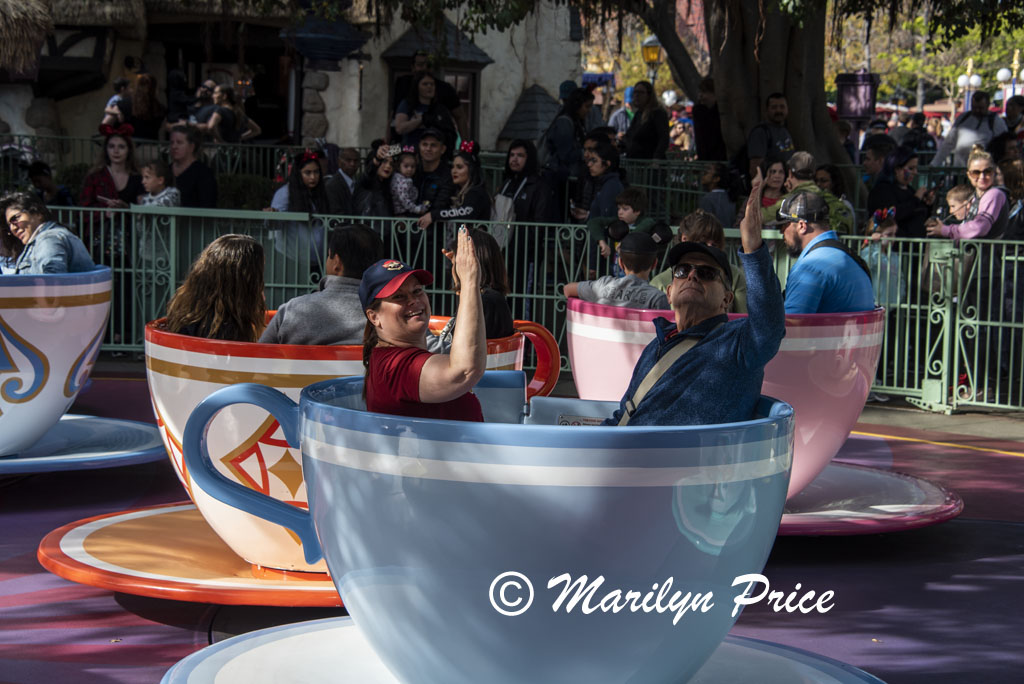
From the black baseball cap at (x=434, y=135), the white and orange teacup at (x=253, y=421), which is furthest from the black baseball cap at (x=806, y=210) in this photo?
the black baseball cap at (x=434, y=135)

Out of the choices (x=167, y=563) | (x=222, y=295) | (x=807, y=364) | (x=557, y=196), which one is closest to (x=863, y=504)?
(x=807, y=364)

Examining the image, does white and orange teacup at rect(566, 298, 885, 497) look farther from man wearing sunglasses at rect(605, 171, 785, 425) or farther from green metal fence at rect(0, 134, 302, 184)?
green metal fence at rect(0, 134, 302, 184)

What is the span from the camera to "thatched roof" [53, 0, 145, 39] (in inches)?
796

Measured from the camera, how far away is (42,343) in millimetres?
6910

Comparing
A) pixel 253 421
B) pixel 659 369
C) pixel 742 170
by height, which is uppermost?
pixel 742 170

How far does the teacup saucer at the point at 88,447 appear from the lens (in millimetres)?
6746

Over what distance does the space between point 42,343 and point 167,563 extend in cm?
214

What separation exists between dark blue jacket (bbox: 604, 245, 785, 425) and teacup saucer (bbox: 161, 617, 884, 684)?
2.23 feet

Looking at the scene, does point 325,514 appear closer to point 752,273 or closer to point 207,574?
point 752,273

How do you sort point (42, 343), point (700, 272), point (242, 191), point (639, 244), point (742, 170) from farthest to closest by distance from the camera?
point (242, 191) → point (742, 170) → point (639, 244) → point (42, 343) → point (700, 272)

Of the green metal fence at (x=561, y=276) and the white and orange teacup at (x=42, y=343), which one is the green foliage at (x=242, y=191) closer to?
the green metal fence at (x=561, y=276)

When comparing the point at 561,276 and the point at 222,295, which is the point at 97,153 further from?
the point at 222,295

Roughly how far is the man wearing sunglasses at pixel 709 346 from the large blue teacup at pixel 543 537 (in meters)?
0.55

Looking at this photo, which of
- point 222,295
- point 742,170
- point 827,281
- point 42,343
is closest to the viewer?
point 222,295
